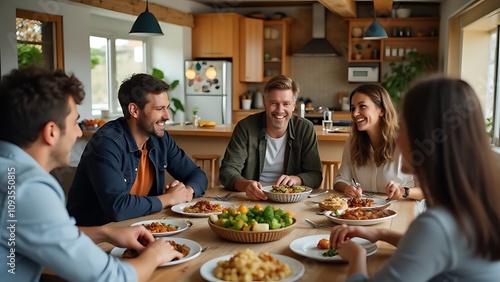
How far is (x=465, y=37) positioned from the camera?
6820mm

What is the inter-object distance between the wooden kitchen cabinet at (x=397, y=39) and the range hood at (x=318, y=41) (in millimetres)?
347

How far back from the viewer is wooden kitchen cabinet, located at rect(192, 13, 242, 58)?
A: 8.56m

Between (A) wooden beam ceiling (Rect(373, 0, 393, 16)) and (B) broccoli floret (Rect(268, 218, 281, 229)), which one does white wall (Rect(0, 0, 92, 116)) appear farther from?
(B) broccoli floret (Rect(268, 218, 281, 229))

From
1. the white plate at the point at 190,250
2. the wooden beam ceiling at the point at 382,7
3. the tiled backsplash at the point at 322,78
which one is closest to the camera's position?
the white plate at the point at 190,250

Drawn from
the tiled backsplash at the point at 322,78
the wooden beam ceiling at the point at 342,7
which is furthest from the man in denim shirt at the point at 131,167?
the tiled backsplash at the point at 322,78

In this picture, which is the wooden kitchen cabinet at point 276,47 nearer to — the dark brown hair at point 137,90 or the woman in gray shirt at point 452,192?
the dark brown hair at point 137,90

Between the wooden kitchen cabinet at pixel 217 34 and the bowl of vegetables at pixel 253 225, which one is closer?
the bowl of vegetables at pixel 253 225

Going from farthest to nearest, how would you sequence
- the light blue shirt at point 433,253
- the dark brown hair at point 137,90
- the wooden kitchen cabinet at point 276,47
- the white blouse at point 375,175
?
1. the wooden kitchen cabinet at point 276,47
2. the white blouse at point 375,175
3. the dark brown hair at point 137,90
4. the light blue shirt at point 433,253

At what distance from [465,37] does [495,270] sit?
6.13 metres

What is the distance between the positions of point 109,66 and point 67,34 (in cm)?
152

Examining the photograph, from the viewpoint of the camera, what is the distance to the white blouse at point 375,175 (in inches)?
113

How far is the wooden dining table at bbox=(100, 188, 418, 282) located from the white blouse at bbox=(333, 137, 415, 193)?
222 mm

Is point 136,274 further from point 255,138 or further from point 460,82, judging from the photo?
point 255,138

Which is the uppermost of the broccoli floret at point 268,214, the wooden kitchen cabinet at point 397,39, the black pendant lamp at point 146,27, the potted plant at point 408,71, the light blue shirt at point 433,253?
the wooden kitchen cabinet at point 397,39
